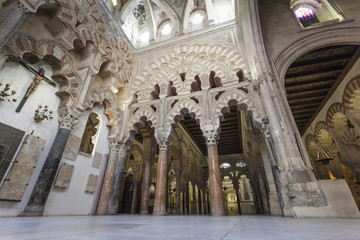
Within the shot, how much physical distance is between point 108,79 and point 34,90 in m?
2.96

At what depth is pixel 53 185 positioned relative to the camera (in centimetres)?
471

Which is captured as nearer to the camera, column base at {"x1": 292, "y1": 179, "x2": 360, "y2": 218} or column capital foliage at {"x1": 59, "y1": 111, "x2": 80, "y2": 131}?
column base at {"x1": 292, "y1": 179, "x2": 360, "y2": 218}

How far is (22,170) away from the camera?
4098 mm

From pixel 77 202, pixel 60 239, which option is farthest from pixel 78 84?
pixel 60 239

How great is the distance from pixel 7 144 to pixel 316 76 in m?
11.8

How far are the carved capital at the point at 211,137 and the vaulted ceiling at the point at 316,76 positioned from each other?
540 centimetres

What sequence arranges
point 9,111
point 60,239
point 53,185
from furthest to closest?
point 53,185
point 9,111
point 60,239

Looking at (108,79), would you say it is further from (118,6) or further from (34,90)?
(118,6)

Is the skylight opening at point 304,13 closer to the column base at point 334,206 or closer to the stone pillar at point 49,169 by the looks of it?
the column base at point 334,206

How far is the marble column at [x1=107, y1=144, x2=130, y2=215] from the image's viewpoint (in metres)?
5.97

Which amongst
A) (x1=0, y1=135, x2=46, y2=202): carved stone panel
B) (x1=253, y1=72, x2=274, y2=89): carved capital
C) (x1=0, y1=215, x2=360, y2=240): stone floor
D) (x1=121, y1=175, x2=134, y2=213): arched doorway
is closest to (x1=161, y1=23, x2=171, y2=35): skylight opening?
(x1=253, y1=72, x2=274, y2=89): carved capital

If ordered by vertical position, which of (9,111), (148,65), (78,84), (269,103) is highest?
(148,65)

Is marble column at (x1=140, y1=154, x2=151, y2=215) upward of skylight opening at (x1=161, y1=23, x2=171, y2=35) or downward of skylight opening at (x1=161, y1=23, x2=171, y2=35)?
downward

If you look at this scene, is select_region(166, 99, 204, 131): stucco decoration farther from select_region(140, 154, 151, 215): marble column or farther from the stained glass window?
the stained glass window
